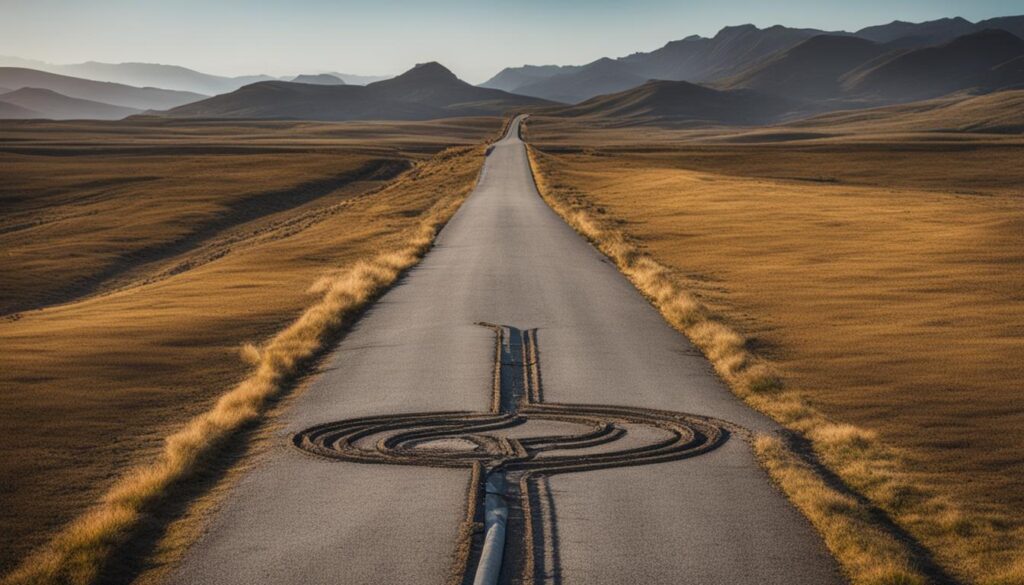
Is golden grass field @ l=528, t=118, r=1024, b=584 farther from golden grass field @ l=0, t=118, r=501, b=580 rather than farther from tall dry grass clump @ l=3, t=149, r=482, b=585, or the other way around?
golden grass field @ l=0, t=118, r=501, b=580

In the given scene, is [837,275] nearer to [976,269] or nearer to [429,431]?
[976,269]

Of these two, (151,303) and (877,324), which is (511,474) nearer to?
(877,324)

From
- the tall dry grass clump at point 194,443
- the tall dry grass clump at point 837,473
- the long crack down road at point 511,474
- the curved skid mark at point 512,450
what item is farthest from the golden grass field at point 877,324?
the tall dry grass clump at point 194,443

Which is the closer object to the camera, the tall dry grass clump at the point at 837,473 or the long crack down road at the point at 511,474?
the long crack down road at the point at 511,474

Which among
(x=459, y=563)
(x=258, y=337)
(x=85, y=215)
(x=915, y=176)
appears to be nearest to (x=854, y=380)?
(x=459, y=563)

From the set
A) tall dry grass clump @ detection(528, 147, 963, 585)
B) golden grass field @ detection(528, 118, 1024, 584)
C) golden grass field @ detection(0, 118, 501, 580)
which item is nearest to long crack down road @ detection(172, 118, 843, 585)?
tall dry grass clump @ detection(528, 147, 963, 585)

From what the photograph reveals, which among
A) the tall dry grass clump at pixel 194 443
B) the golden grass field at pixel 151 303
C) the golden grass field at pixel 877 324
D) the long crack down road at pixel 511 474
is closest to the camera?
the long crack down road at pixel 511 474

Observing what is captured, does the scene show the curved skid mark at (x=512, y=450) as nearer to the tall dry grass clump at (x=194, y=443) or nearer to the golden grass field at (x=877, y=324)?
the tall dry grass clump at (x=194, y=443)
